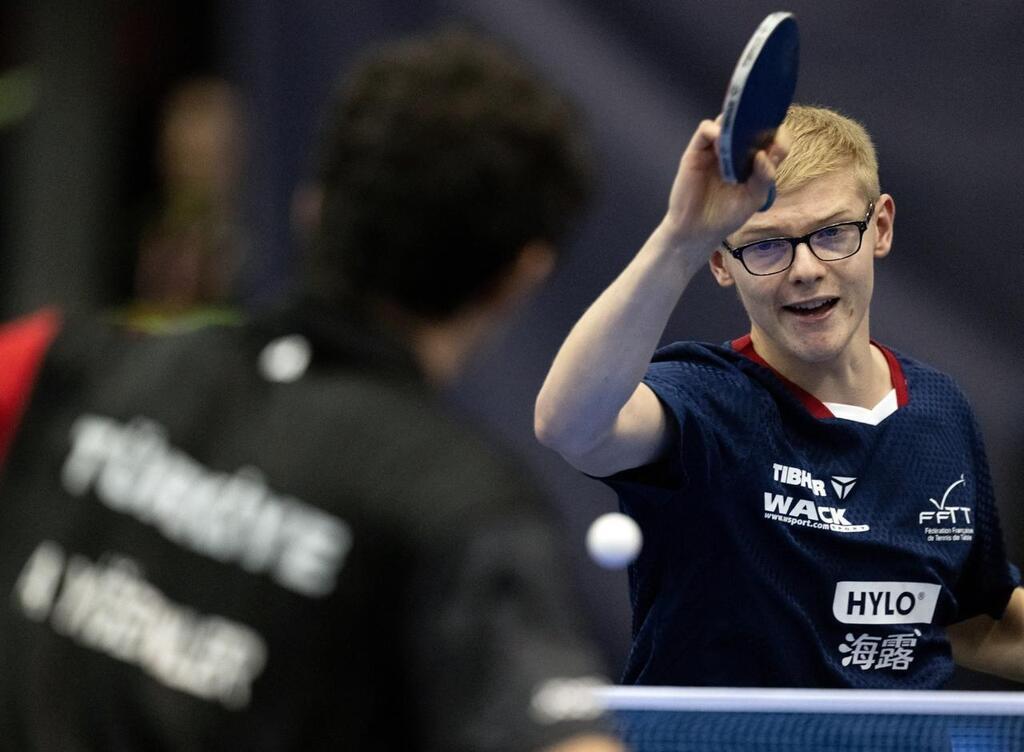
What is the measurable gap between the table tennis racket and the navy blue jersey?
39 cm

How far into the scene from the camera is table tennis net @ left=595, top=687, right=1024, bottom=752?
2410 mm

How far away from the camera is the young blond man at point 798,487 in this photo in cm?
258

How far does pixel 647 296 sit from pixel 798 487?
51 cm

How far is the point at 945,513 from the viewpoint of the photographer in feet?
8.89

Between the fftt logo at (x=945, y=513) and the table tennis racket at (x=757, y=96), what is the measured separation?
26.3 inches

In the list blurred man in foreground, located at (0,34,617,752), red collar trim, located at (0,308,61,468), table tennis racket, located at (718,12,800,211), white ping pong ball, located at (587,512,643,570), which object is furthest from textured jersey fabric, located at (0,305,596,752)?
white ping pong ball, located at (587,512,643,570)

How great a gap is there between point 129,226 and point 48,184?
42 cm

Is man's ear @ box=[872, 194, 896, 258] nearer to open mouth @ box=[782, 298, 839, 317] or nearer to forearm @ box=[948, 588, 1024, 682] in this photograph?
open mouth @ box=[782, 298, 839, 317]

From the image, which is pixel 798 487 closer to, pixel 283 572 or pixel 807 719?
pixel 807 719

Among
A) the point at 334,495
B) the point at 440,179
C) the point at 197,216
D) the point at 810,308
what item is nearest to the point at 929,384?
the point at 810,308

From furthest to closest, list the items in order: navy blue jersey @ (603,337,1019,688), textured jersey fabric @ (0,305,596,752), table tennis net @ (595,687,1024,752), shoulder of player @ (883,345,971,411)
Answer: shoulder of player @ (883,345,971,411) → navy blue jersey @ (603,337,1019,688) → table tennis net @ (595,687,1024,752) → textured jersey fabric @ (0,305,596,752)

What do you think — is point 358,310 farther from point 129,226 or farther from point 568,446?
point 129,226

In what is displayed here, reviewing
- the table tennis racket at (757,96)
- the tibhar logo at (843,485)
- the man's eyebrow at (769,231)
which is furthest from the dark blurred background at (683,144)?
the table tennis racket at (757,96)

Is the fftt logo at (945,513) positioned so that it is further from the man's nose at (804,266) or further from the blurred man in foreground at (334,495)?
the blurred man in foreground at (334,495)
